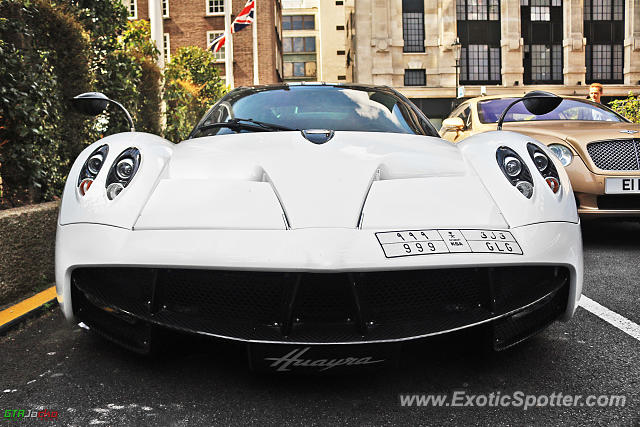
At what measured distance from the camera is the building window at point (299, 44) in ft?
212

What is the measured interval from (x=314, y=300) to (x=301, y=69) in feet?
214

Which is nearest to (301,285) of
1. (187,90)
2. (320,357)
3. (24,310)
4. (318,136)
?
(320,357)

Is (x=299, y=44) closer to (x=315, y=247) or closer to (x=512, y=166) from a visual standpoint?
(x=512, y=166)

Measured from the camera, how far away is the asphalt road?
1.76 m

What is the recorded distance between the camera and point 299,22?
6494cm

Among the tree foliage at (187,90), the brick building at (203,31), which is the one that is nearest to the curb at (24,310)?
the tree foliage at (187,90)

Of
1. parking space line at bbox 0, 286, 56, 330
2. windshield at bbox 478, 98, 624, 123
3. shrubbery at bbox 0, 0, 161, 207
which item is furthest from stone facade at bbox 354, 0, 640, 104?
parking space line at bbox 0, 286, 56, 330

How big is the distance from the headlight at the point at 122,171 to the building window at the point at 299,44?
212ft

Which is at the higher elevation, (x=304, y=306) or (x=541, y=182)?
(x=541, y=182)

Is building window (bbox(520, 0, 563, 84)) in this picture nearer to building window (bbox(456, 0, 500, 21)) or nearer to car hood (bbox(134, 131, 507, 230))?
building window (bbox(456, 0, 500, 21))

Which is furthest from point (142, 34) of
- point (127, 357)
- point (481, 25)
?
point (481, 25)

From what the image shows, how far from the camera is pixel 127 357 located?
2.25 meters

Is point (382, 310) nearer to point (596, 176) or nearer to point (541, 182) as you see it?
point (541, 182)

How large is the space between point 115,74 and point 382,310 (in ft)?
16.9
